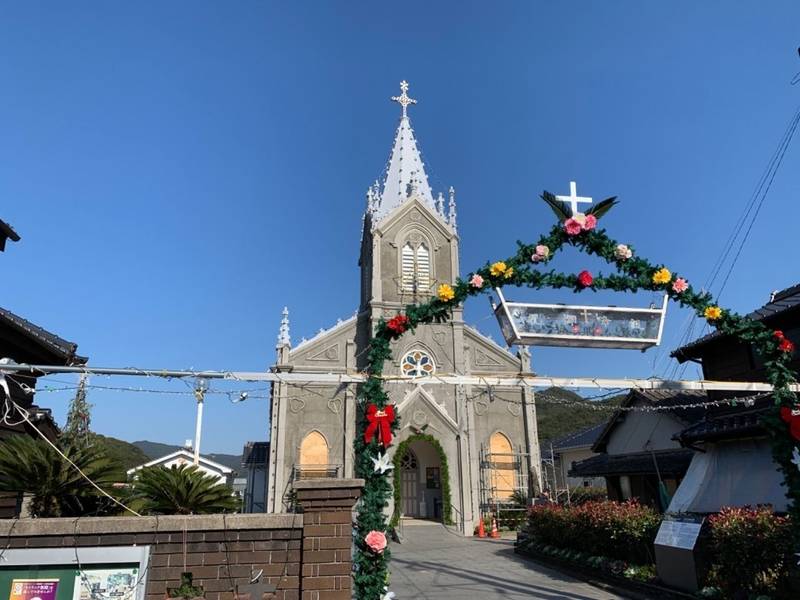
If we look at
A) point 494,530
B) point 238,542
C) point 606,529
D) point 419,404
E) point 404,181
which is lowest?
point 494,530

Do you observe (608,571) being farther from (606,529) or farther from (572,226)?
(572,226)

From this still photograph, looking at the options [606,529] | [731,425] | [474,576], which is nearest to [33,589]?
[474,576]

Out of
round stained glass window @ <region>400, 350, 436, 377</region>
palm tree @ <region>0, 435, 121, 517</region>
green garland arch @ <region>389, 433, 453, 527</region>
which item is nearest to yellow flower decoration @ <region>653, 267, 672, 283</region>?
palm tree @ <region>0, 435, 121, 517</region>

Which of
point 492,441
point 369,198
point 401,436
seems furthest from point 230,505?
point 369,198

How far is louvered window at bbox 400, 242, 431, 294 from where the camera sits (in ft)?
89.9

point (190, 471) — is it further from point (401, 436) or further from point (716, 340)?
point (401, 436)

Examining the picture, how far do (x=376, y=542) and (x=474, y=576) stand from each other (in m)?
7.23

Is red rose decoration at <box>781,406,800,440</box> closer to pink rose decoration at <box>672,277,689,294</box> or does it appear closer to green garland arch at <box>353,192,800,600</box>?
green garland arch at <box>353,192,800,600</box>

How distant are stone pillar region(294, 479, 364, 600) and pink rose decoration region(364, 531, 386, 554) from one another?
0.35m

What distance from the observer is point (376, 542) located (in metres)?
7.17

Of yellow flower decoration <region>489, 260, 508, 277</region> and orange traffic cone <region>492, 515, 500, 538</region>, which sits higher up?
yellow flower decoration <region>489, 260, 508, 277</region>

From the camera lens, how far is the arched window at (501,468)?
79.7 ft

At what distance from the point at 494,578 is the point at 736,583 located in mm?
5362

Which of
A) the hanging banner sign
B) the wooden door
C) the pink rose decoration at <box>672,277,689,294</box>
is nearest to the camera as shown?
the hanging banner sign
